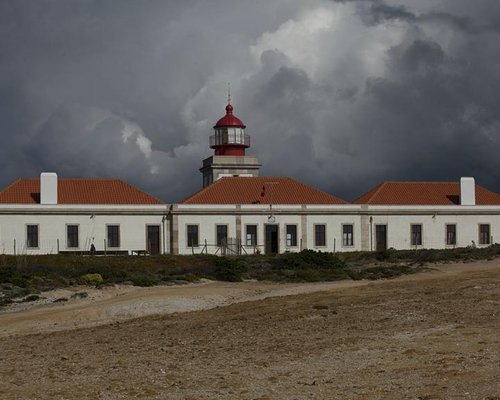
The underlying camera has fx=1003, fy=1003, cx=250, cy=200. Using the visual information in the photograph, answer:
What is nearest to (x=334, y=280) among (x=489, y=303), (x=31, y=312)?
(x=31, y=312)

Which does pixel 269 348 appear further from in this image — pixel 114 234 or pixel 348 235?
pixel 348 235

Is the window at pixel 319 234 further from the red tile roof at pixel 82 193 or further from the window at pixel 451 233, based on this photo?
the red tile roof at pixel 82 193

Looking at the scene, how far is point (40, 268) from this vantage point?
35.6 metres

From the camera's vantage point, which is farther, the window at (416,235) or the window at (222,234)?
the window at (416,235)

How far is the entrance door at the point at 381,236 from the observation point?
47375 mm

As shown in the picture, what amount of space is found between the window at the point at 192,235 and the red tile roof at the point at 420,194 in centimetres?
883

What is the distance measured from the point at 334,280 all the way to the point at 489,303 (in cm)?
1536

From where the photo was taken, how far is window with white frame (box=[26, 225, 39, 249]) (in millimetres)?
43938

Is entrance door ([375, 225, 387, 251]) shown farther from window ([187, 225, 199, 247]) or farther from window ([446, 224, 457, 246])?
window ([187, 225, 199, 247])

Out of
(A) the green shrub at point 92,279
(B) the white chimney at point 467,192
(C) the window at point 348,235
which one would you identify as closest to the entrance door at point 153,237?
(C) the window at point 348,235

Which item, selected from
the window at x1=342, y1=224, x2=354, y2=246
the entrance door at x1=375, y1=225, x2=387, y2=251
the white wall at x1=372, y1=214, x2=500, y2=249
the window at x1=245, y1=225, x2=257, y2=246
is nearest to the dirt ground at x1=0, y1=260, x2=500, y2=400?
the window at x1=245, y1=225, x2=257, y2=246

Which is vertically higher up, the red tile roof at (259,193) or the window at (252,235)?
the red tile roof at (259,193)

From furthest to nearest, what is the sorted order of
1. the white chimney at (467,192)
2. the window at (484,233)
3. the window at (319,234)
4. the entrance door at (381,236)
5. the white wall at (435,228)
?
1. the white chimney at (467,192)
2. the window at (484,233)
3. the white wall at (435,228)
4. the entrance door at (381,236)
5. the window at (319,234)

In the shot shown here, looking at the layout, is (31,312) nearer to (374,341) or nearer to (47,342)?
(47,342)
